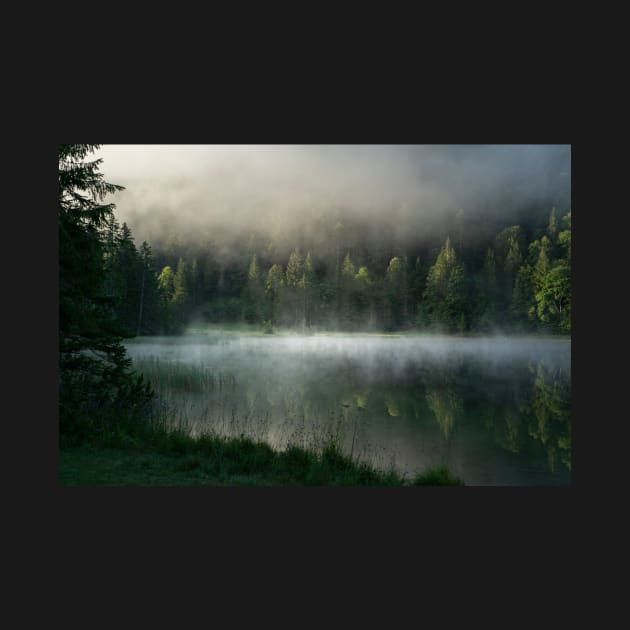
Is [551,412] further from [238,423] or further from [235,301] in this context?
[235,301]

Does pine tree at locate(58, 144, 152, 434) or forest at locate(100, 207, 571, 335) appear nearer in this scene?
pine tree at locate(58, 144, 152, 434)

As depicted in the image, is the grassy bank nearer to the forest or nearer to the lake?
the lake

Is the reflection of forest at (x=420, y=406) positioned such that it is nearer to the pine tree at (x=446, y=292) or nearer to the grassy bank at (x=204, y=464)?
the grassy bank at (x=204, y=464)

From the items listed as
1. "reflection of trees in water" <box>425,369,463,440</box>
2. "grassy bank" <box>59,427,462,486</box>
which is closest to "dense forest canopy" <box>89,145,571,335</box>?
"reflection of trees in water" <box>425,369,463,440</box>

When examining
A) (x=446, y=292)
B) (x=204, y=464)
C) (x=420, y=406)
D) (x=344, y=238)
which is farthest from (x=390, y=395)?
(x=204, y=464)

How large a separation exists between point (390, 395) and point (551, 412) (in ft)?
7.59

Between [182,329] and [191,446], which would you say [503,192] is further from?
[191,446]

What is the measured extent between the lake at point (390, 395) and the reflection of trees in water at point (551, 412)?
0.01 meters

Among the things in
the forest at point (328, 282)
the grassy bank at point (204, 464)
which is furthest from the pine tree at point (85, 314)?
the grassy bank at point (204, 464)

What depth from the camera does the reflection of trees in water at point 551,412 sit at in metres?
6.48

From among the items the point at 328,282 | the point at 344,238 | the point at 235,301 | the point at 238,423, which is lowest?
the point at 238,423

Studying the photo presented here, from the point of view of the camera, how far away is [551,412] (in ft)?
21.5

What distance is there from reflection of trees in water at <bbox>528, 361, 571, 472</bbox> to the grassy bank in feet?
4.90

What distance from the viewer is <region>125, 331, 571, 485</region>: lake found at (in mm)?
6516
